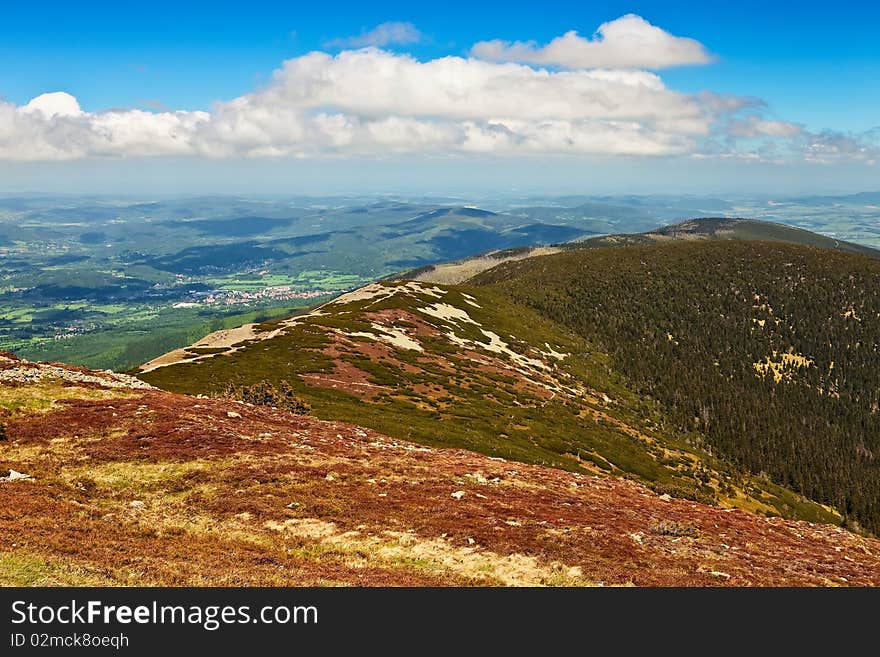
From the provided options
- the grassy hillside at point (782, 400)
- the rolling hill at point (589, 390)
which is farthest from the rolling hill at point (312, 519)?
the grassy hillside at point (782, 400)

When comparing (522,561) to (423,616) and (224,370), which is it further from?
(224,370)

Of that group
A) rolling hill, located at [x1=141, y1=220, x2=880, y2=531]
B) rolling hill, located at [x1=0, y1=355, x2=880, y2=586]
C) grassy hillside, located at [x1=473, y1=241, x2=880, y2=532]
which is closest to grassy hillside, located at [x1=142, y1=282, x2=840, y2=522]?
rolling hill, located at [x1=141, y1=220, x2=880, y2=531]

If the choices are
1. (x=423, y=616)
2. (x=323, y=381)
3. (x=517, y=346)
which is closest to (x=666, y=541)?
(x=423, y=616)

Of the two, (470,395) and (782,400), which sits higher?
(470,395)

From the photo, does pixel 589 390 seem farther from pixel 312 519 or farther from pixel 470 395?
pixel 312 519

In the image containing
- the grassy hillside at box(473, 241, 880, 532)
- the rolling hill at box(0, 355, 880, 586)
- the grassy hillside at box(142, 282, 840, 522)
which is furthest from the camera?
the grassy hillside at box(473, 241, 880, 532)

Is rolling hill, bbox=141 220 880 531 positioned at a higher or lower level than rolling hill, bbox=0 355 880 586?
lower

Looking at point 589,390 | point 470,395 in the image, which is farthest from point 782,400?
point 470,395

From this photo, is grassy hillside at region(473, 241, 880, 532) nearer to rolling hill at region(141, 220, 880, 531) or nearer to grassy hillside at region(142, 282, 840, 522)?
rolling hill at region(141, 220, 880, 531)

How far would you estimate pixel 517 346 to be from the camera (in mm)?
137125

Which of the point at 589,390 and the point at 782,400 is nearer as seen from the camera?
the point at 589,390

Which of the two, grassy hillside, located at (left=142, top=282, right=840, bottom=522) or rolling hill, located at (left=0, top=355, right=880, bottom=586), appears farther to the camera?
grassy hillside, located at (left=142, top=282, right=840, bottom=522)

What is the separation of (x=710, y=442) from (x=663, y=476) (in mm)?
63731

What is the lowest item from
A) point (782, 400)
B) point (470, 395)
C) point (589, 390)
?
point (782, 400)
